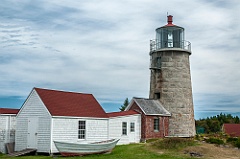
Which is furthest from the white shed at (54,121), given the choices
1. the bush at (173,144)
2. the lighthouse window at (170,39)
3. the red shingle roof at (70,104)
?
the lighthouse window at (170,39)

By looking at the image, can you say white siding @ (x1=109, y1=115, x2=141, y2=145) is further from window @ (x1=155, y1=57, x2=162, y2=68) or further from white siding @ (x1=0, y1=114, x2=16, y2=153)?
white siding @ (x1=0, y1=114, x2=16, y2=153)

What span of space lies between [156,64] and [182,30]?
4308 millimetres

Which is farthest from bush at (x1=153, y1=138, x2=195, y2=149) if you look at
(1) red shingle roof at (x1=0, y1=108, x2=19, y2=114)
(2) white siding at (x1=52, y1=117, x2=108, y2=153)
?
(1) red shingle roof at (x1=0, y1=108, x2=19, y2=114)

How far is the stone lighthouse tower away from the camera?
34938 mm

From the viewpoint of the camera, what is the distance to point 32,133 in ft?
85.4

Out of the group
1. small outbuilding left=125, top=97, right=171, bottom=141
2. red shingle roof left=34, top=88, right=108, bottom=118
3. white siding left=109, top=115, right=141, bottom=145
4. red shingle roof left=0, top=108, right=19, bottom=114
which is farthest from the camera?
small outbuilding left=125, top=97, right=171, bottom=141

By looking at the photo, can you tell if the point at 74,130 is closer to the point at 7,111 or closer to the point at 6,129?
the point at 6,129

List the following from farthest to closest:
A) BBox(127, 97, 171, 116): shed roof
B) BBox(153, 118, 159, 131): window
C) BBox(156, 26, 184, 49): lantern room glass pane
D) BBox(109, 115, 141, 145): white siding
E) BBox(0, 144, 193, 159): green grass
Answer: BBox(156, 26, 184, 49): lantern room glass pane, BBox(153, 118, 159, 131): window, BBox(127, 97, 171, 116): shed roof, BBox(109, 115, 141, 145): white siding, BBox(0, 144, 193, 159): green grass

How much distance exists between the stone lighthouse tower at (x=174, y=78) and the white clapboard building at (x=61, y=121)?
6302 millimetres

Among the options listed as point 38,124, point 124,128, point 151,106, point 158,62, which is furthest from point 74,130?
point 158,62

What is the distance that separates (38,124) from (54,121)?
1.41 metres

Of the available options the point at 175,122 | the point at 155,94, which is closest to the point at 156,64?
the point at 155,94

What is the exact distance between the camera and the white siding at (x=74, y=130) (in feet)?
83.0

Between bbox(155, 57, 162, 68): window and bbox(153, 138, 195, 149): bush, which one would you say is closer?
bbox(153, 138, 195, 149): bush
